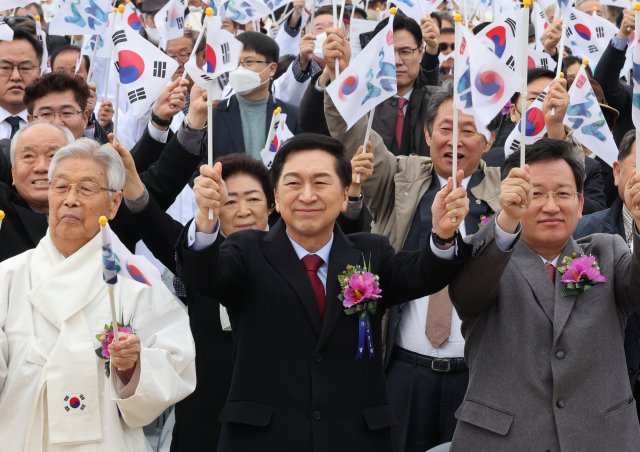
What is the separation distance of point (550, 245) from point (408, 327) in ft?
3.09

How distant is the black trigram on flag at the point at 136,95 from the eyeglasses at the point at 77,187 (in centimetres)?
101

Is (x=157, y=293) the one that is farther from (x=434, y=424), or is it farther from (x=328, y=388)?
(x=434, y=424)

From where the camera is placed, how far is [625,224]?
13.0 feet

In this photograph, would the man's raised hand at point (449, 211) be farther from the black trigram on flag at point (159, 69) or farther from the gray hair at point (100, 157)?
the black trigram on flag at point (159, 69)

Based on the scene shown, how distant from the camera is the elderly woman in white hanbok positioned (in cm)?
315

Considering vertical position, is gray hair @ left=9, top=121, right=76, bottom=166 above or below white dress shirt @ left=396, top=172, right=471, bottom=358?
above

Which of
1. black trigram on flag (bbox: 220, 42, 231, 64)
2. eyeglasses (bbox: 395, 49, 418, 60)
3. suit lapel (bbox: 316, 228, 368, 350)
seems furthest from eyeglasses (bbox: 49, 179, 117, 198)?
eyeglasses (bbox: 395, 49, 418, 60)

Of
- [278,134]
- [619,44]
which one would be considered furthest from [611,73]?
[278,134]

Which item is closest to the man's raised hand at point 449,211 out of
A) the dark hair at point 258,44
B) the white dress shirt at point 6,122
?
the dark hair at point 258,44

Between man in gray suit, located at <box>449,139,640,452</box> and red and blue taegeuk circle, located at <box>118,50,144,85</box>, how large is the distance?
7.53 feet

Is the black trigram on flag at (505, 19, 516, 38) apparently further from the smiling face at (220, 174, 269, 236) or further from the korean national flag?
the korean national flag

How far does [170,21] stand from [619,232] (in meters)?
4.09

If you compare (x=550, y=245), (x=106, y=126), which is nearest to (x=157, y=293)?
(x=550, y=245)

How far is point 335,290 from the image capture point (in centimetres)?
312
